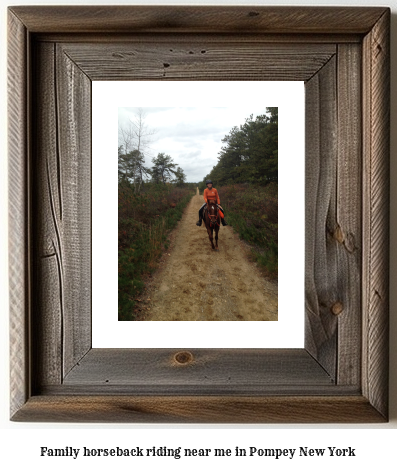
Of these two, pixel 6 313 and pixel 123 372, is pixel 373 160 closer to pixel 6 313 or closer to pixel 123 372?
pixel 123 372

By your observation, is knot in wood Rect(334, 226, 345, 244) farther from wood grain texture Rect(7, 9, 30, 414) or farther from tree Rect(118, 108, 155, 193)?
wood grain texture Rect(7, 9, 30, 414)

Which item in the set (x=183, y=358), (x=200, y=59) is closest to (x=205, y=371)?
(x=183, y=358)

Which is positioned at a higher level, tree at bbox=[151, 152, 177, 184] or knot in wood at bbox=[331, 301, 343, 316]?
tree at bbox=[151, 152, 177, 184]

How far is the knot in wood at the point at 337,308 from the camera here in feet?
1.81

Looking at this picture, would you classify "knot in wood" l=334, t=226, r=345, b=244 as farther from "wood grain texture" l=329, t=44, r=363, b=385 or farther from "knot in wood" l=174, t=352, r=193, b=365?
"knot in wood" l=174, t=352, r=193, b=365

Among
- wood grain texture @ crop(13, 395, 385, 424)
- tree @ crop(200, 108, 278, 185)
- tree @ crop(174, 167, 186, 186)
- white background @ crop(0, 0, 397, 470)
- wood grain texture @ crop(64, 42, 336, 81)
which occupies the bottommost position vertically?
white background @ crop(0, 0, 397, 470)

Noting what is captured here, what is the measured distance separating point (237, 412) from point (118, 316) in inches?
9.3

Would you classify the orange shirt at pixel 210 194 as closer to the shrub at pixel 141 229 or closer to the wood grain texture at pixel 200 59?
the shrub at pixel 141 229

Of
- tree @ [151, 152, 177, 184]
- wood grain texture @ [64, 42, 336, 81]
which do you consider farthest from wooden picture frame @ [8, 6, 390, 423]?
tree @ [151, 152, 177, 184]

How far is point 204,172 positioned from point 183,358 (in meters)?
0.29

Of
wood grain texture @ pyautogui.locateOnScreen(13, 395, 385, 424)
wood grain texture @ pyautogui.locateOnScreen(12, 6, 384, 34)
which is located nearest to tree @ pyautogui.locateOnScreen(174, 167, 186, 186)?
wood grain texture @ pyautogui.locateOnScreen(12, 6, 384, 34)

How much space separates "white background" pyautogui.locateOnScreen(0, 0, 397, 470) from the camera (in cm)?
56

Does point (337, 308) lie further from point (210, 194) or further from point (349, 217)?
point (210, 194)

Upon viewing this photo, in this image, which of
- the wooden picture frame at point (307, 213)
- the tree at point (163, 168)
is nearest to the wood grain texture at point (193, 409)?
the wooden picture frame at point (307, 213)
